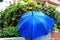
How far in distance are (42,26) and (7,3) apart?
2.50m

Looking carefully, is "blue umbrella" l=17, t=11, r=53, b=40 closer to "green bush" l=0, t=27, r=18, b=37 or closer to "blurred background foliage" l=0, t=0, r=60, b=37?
"green bush" l=0, t=27, r=18, b=37

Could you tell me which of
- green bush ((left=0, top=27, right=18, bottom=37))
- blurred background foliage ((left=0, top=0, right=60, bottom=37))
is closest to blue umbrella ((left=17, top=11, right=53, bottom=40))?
green bush ((left=0, top=27, right=18, bottom=37))

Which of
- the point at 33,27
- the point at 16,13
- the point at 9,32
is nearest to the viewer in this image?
the point at 33,27

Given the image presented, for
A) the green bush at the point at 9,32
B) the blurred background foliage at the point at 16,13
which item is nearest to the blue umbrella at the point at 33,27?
the green bush at the point at 9,32

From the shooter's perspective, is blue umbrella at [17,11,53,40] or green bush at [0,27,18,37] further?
green bush at [0,27,18,37]

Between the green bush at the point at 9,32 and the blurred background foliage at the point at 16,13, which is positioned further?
the blurred background foliage at the point at 16,13

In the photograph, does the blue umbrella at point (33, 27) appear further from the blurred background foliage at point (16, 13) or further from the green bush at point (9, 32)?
the blurred background foliage at point (16, 13)

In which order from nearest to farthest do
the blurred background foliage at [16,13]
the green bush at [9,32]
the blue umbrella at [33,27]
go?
the blue umbrella at [33,27] < the green bush at [9,32] < the blurred background foliage at [16,13]

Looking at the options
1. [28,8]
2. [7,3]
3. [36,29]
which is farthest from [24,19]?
[7,3]

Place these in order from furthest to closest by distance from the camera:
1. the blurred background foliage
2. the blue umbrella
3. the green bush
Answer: the blurred background foliage, the green bush, the blue umbrella

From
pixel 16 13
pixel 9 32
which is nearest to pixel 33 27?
pixel 9 32

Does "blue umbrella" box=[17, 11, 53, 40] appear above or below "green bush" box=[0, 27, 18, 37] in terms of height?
above

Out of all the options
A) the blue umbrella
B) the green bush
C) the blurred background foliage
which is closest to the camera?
the blue umbrella

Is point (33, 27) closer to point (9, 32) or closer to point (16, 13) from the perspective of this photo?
point (9, 32)
